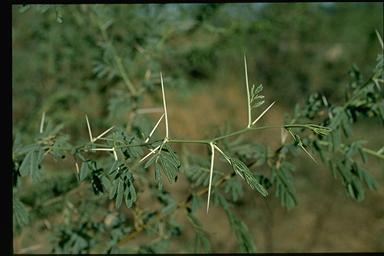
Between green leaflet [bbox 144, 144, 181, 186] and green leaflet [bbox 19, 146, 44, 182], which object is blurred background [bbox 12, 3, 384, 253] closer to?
green leaflet [bbox 19, 146, 44, 182]

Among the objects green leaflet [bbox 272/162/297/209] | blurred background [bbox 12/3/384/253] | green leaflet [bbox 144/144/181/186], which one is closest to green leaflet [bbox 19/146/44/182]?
blurred background [bbox 12/3/384/253]

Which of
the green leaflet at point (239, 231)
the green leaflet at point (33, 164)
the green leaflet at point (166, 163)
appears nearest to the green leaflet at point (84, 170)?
the green leaflet at point (33, 164)

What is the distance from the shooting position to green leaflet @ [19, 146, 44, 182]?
1203 mm

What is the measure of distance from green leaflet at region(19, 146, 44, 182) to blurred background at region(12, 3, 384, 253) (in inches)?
11.9

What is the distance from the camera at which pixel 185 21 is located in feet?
7.84

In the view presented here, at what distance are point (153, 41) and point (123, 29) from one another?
82 cm

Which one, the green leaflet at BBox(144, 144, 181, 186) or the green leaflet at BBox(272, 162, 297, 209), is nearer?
the green leaflet at BBox(144, 144, 181, 186)

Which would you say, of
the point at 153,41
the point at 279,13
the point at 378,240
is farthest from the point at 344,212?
the point at 153,41

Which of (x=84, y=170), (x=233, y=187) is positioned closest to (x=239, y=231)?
(x=233, y=187)

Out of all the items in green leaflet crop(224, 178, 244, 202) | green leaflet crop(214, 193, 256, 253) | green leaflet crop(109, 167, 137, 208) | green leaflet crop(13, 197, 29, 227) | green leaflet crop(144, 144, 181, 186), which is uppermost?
green leaflet crop(144, 144, 181, 186)

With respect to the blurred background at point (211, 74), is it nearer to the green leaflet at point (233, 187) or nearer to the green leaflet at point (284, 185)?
the green leaflet at point (284, 185)

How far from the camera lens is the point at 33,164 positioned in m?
1.21

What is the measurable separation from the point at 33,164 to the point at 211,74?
2.82 metres
